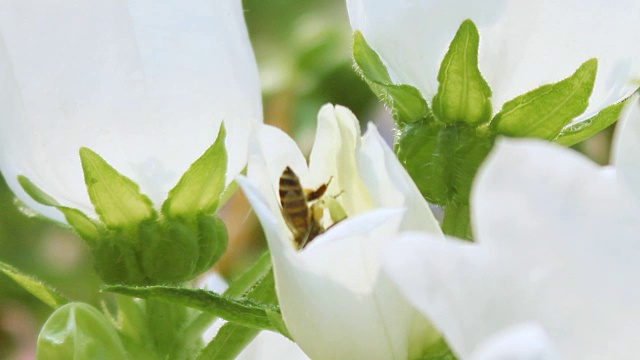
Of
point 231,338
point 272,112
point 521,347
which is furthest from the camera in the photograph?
point 272,112

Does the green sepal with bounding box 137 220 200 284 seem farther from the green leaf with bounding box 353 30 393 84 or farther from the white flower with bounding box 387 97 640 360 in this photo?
the white flower with bounding box 387 97 640 360

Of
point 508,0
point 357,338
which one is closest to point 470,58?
point 508,0

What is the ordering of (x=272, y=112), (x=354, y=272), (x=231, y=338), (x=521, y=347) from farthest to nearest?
1. (x=272, y=112)
2. (x=231, y=338)
3. (x=354, y=272)
4. (x=521, y=347)

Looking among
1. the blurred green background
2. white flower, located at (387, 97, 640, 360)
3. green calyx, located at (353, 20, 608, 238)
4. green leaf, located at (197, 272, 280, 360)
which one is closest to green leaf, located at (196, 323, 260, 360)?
green leaf, located at (197, 272, 280, 360)

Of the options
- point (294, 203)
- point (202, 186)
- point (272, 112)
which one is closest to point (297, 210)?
point (294, 203)

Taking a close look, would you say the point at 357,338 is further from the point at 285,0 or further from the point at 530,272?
the point at 285,0

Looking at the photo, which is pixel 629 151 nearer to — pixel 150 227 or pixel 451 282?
pixel 451 282

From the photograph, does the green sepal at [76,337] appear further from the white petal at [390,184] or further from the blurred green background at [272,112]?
the blurred green background at [272,112]
